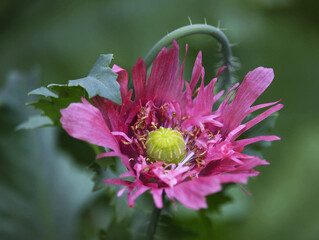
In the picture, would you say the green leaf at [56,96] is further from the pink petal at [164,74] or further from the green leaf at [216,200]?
the green leaf at [216,200]

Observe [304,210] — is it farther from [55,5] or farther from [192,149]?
[55,5]

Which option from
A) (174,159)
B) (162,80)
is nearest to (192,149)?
(174,159)

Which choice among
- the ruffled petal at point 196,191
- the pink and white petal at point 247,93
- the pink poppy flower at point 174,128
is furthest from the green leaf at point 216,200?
the ruffled petal at point 196,191

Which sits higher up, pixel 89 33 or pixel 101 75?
pixel 101 75

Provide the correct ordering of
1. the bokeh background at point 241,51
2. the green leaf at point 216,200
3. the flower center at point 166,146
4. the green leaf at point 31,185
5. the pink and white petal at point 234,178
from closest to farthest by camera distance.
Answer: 1. the pink and white petal at point 234,178
2. the flower center at point 166,146
3. the green leaf at point 216,200
4. the green leaf at point 31,185
5. the bokeh background at point 241,51

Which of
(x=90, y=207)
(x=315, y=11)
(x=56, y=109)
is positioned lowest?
(x=90, y=207)

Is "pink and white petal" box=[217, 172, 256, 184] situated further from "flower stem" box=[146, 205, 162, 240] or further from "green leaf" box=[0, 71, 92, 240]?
"green leaf" box=[0, 71, 92, 240]
